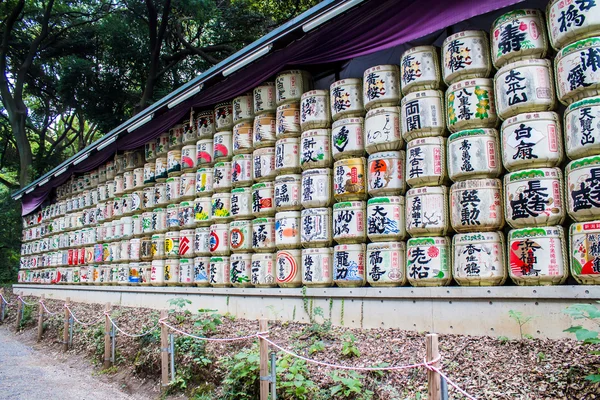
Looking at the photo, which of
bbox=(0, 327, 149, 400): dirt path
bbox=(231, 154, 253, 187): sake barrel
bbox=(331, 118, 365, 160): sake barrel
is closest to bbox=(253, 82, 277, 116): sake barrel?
bbox=(231, 154, 253, 187): sake barrel

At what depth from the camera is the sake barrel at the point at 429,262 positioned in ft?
17.5

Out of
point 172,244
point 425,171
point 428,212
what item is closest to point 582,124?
Answer: point 425,171

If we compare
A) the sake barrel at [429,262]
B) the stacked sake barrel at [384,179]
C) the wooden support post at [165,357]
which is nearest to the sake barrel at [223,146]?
the stacked sake barrel at [384,179]

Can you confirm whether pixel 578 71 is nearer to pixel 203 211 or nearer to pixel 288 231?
pixel 288 231

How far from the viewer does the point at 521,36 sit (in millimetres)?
5020

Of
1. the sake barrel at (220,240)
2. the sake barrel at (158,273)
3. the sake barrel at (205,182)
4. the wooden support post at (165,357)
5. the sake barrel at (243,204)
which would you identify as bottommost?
the wooden support post at (165,357)

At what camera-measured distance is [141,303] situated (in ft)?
34.5

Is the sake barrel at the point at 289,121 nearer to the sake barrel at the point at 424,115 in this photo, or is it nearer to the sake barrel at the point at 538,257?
the sake barrel at the point at 424,115

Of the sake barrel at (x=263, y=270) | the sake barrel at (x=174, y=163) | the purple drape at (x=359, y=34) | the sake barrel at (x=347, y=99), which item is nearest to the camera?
the purple drape at (x=359, y=34)

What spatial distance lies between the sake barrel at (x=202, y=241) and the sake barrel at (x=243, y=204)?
955mm

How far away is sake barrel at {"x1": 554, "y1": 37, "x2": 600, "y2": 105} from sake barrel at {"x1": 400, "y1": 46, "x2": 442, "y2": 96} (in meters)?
1.35

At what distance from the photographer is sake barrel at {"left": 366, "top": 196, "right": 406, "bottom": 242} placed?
581 cm

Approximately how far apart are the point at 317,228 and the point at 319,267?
506 mm

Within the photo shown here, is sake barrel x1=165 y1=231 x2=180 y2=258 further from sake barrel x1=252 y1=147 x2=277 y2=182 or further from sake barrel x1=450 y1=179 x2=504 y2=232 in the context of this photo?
sake barrel x1=450 y1=179 x2=504 y2=232
